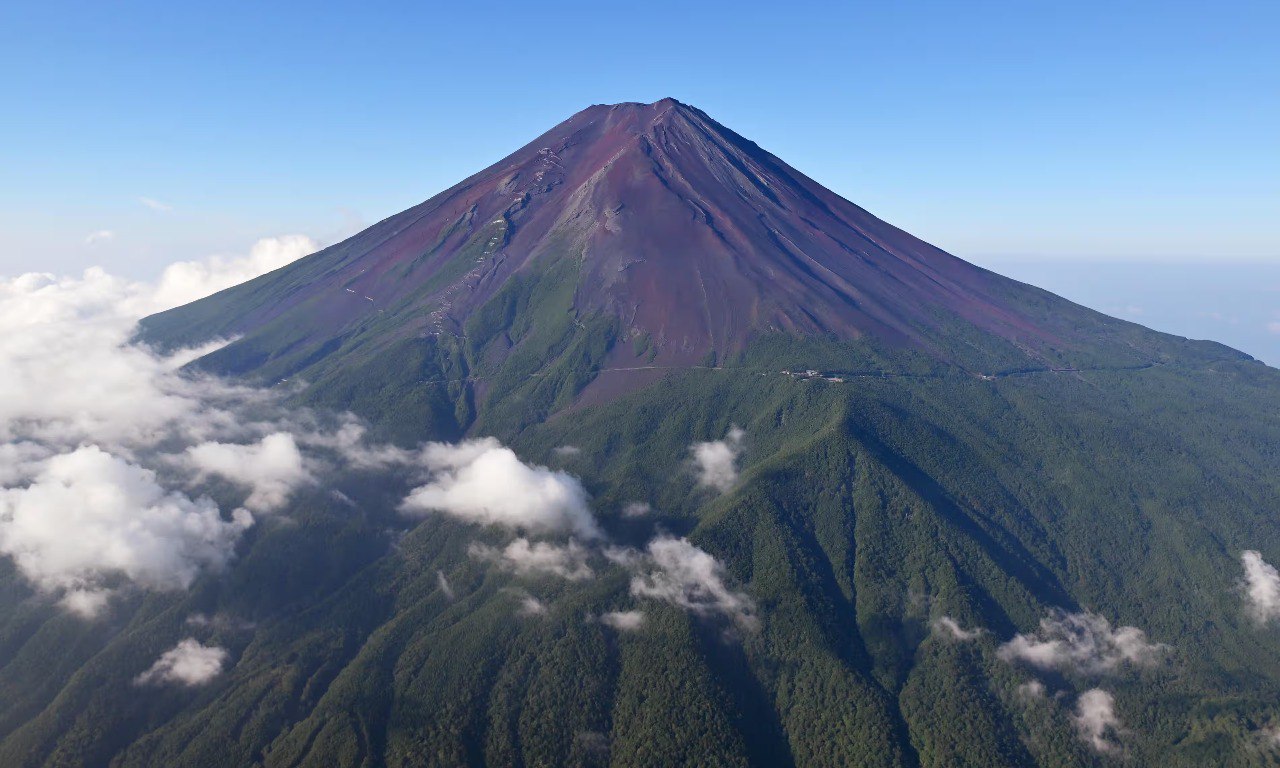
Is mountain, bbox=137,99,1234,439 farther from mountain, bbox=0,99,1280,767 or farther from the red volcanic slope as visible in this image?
mountain, bbox=0,99,1280,767

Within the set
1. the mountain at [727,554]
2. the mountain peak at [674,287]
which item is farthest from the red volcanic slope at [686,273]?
the mountain at [727,554]

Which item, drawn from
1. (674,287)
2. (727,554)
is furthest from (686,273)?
(727,554)

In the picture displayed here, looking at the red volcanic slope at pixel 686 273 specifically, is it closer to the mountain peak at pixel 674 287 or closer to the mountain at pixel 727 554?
the mountain peak at pixel 674 287

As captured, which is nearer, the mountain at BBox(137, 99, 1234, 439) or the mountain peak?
the mountain at BBox(137, 99, 1234, 439)

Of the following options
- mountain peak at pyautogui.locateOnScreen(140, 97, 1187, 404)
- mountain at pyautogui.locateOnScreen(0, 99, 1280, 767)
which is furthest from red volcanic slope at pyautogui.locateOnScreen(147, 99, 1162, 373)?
mountain at pyautogui.locateOnScreen(0, 99, 1280, 767)

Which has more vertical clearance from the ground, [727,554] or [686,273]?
[686,273]

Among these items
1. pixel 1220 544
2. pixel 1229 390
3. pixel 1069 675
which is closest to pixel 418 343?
pixel 1069 675

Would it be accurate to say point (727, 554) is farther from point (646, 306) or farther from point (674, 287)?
point (674, 287)

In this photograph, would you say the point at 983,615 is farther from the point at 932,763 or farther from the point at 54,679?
the point at 54,679

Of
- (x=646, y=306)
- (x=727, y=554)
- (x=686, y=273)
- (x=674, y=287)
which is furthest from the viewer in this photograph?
(x=686, y=273)
